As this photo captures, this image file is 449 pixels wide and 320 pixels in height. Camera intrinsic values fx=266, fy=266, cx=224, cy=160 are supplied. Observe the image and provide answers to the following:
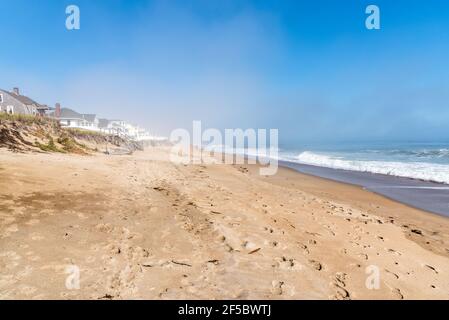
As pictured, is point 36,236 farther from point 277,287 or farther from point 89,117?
point 89,117

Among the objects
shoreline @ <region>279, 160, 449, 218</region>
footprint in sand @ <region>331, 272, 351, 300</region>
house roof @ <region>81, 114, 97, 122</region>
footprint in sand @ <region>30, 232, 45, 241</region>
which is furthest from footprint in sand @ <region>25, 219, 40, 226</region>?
house roof @ <region>81, 114, 97, 122</region>

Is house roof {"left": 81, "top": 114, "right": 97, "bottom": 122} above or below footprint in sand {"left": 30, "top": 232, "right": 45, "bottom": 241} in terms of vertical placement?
above

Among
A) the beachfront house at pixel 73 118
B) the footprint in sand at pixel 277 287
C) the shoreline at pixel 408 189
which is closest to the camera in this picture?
the footprint in sand at pixel 277 287

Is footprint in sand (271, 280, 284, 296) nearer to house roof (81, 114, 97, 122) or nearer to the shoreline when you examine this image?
the shoreline

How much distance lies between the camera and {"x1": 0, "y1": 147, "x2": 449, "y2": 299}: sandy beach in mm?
4031

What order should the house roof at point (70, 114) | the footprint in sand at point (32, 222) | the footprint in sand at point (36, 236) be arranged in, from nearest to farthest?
the footprint in sand at point (36, 236) → the footprint in sand at point (32, 222) → the house roof at point (70, 114)

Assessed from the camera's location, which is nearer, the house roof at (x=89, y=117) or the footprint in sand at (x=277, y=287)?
the footprint in sand at (x=277, y=287)

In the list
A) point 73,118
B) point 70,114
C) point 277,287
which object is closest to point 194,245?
point 277,287

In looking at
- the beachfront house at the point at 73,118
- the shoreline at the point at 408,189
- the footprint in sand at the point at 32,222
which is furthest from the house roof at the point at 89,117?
the footprint in sand at the point at 32,222

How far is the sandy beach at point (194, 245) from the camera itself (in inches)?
159

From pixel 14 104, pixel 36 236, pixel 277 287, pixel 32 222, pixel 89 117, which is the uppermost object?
pixel 89 117

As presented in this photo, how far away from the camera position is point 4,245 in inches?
182

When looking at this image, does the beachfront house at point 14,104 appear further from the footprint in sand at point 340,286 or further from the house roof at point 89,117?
the footprint in sand at point 340,286

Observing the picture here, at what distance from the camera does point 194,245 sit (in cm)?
538
